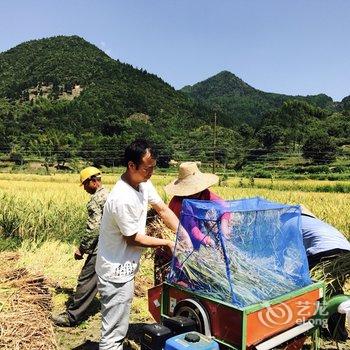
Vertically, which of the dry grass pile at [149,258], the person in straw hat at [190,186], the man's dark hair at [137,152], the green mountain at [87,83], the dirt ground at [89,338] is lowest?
the dirt ground at [89,338]

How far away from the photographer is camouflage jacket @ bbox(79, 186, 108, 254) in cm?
436

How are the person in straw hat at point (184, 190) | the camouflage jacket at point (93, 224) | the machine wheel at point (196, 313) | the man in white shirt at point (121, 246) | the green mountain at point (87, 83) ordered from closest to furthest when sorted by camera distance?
the machine wheel at point (196, 313), the man in white shirt at point (121, 246), the person in straw hat at point (184, 190), the camouflage jacket at point (93, 224), the green mountain at point (87, 83)

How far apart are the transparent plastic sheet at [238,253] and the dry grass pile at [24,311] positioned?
1.45 m

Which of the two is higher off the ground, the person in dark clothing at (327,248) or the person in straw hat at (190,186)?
the person in straw hat at (190,186)

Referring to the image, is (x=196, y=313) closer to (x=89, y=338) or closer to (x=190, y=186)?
(x=190, y=186)

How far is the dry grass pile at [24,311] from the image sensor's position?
3.40m

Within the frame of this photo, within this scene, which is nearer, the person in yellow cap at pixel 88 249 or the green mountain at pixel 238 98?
the person in yellow cap at pixel 88 249

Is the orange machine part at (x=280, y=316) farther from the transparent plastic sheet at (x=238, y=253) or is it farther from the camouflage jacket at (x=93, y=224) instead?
the camouflage jacket at (x=93, y=224)

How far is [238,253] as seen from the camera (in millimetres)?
2775

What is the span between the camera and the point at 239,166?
46.1 meters

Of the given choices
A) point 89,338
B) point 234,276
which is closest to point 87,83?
point 89,338

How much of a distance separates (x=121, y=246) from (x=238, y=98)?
155 metres

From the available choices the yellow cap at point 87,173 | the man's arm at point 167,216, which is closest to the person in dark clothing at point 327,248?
the man's arm at point 167,216

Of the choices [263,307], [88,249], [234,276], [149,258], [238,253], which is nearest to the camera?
[263,307]
